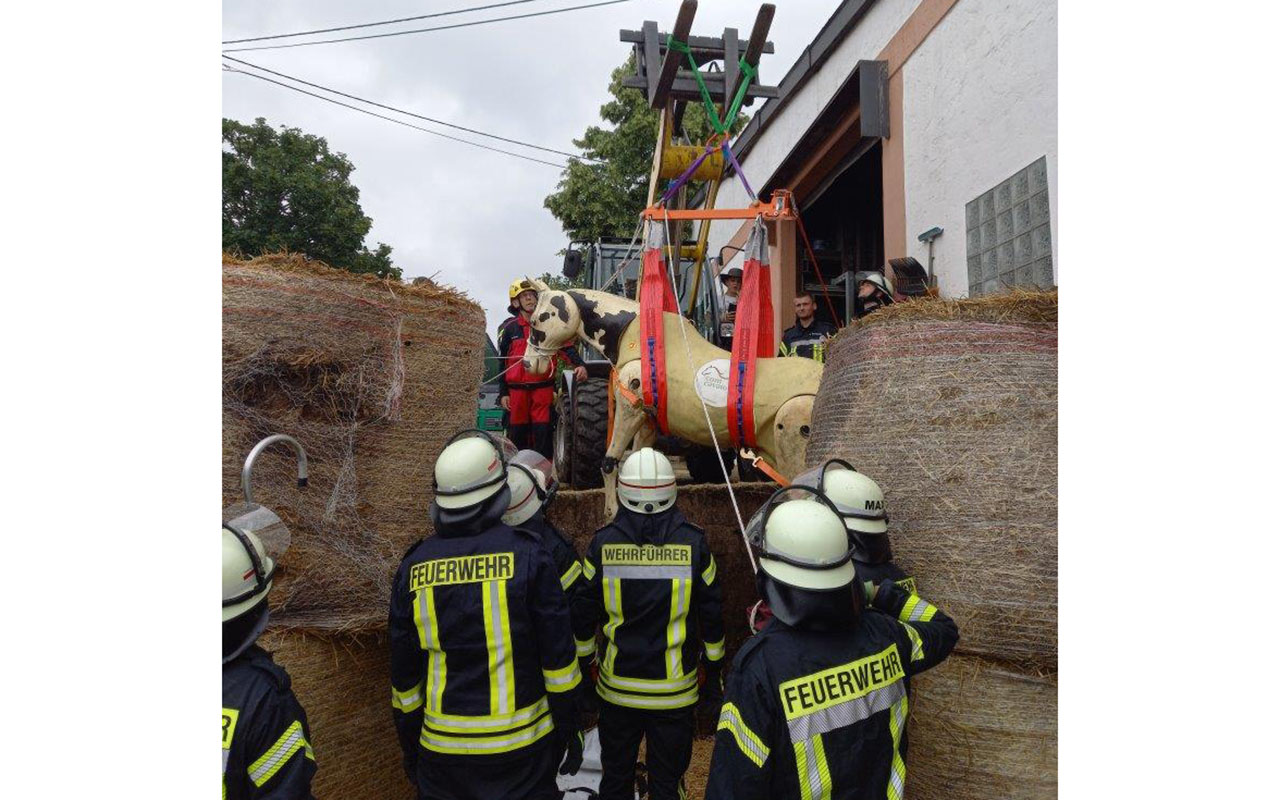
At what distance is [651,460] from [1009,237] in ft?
12.7

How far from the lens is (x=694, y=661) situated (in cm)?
357

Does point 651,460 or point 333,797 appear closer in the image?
point 333,797

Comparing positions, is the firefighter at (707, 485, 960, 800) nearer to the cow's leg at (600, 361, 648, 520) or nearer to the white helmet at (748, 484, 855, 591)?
the white helmet at (748, 484, 855, 591)

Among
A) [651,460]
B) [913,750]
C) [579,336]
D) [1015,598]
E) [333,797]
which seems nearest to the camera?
[1015,598]

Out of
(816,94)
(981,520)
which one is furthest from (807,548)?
(816,94)

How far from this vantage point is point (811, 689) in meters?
2.04

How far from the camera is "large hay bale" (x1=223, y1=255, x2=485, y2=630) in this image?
3.18m

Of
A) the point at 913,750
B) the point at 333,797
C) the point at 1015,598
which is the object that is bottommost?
the point at 333,797

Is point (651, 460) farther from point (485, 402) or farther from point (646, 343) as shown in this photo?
point (485, 402)

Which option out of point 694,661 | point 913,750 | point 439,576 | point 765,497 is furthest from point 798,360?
point 439,576

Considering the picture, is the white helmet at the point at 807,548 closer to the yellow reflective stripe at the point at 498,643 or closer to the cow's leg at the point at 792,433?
the yellow reflective stripe at the point at 498,643

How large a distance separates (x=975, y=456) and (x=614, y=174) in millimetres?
18500

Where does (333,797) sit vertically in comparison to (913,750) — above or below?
below

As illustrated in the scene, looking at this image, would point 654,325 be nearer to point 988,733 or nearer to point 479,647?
point 479,647
